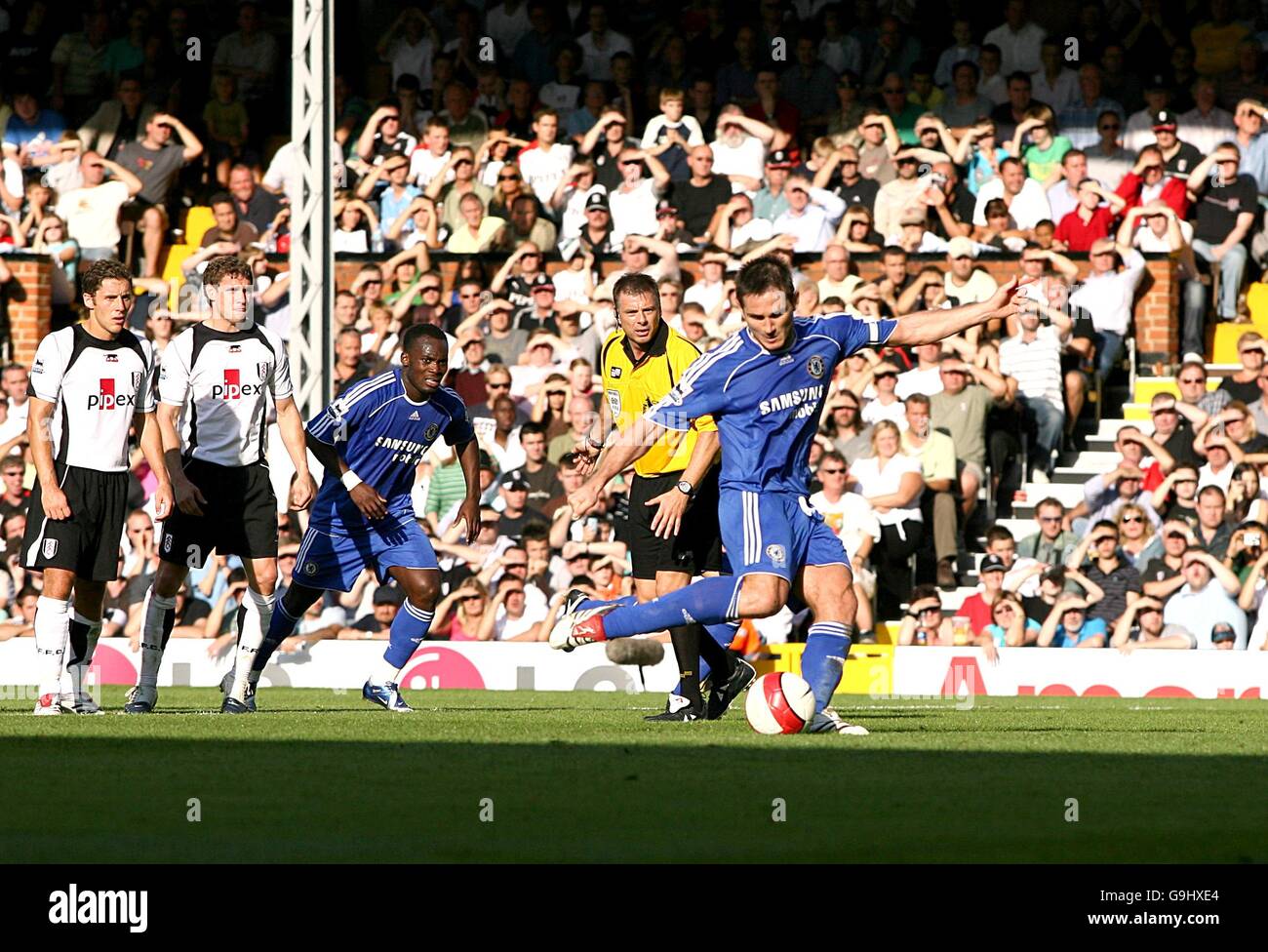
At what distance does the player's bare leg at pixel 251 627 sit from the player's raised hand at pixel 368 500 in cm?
61

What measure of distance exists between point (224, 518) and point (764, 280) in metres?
3.79

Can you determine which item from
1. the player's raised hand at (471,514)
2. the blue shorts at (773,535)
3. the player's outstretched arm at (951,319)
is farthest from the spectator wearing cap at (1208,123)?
the blue shorts at (773,535)

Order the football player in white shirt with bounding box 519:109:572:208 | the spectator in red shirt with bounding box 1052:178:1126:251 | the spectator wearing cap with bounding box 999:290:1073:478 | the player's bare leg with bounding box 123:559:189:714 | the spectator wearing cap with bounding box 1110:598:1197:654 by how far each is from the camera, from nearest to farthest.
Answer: the player's bare leg with bounding box 123:559:189:714 → the spectator wearing cap with bounding box 1110:598:1197:654 → the spectator wearing cap with bounding box 999:290:1073:478 → the spectator in red shirt with bounding box 1052:178:1126:251 → the football player in white shirt with bounding box 519:109:572:208

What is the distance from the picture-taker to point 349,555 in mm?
12789

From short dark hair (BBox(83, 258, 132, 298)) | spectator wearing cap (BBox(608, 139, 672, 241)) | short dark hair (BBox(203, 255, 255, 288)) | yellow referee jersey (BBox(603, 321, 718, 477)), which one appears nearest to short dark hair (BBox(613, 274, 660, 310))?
yellow referee jersey (BBox(603, 321, 718, 477))

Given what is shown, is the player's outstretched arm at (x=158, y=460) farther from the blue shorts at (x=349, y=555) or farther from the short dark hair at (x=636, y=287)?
the short dark hair at (x=636, y=287)

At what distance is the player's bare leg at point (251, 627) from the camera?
41.3 feet

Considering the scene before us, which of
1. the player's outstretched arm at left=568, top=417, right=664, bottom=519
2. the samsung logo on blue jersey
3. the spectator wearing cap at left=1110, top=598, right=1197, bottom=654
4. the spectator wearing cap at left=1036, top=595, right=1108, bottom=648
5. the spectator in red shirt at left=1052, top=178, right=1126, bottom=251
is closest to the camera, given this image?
the samsung logo on blue jersey

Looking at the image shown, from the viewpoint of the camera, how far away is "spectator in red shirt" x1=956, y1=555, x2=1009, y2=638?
17938 millimetres

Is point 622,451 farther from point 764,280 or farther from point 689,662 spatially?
point 689,662

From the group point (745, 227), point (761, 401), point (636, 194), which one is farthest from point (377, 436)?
point (636, 194)

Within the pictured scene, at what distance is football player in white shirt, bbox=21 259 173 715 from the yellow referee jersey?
2575 millimetres

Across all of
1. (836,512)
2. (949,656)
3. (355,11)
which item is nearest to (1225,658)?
(949,656)

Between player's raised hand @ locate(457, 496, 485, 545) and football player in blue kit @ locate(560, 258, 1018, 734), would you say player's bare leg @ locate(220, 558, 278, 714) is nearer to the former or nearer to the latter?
player's raised hand @ locate(457, 496, 485, 545)
